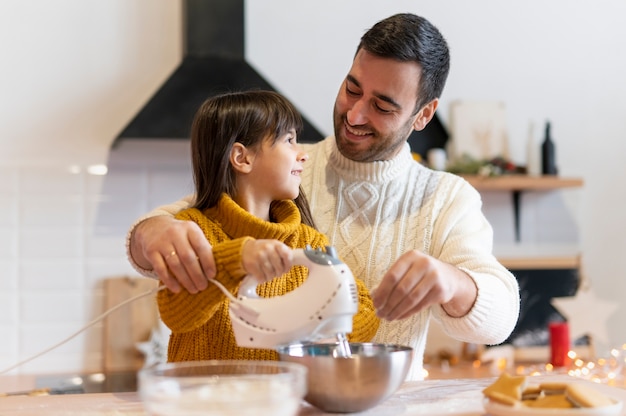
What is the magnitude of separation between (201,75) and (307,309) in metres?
2.01

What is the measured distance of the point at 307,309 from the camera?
1.12 meters

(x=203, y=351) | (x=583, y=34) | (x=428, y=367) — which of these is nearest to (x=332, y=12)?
(x=583, y=34)

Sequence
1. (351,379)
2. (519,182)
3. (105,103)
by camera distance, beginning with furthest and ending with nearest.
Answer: (519,182) < (105,103) < (351,379)

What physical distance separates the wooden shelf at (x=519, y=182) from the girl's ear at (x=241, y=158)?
1.75 m

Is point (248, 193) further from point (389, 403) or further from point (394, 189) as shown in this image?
point (389, 403)

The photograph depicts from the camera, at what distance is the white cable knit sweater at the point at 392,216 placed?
1.71 m

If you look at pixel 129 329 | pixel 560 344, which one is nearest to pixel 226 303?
pixel 129 329

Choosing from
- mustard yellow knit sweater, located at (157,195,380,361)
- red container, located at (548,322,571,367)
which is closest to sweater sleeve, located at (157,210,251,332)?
mustard yellow knit sweater, located at (157,195,380,361)

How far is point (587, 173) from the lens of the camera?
11.5 ft

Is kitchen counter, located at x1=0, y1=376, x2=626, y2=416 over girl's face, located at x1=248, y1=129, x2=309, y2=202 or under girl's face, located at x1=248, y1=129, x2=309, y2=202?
under

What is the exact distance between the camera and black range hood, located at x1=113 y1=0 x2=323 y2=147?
2.94 metres

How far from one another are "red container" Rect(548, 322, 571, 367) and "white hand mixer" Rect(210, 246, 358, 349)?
A: 2.04m

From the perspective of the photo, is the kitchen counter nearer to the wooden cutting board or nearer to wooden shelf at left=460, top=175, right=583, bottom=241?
the wooden cutting board

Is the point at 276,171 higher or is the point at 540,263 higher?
the point at 276,171
